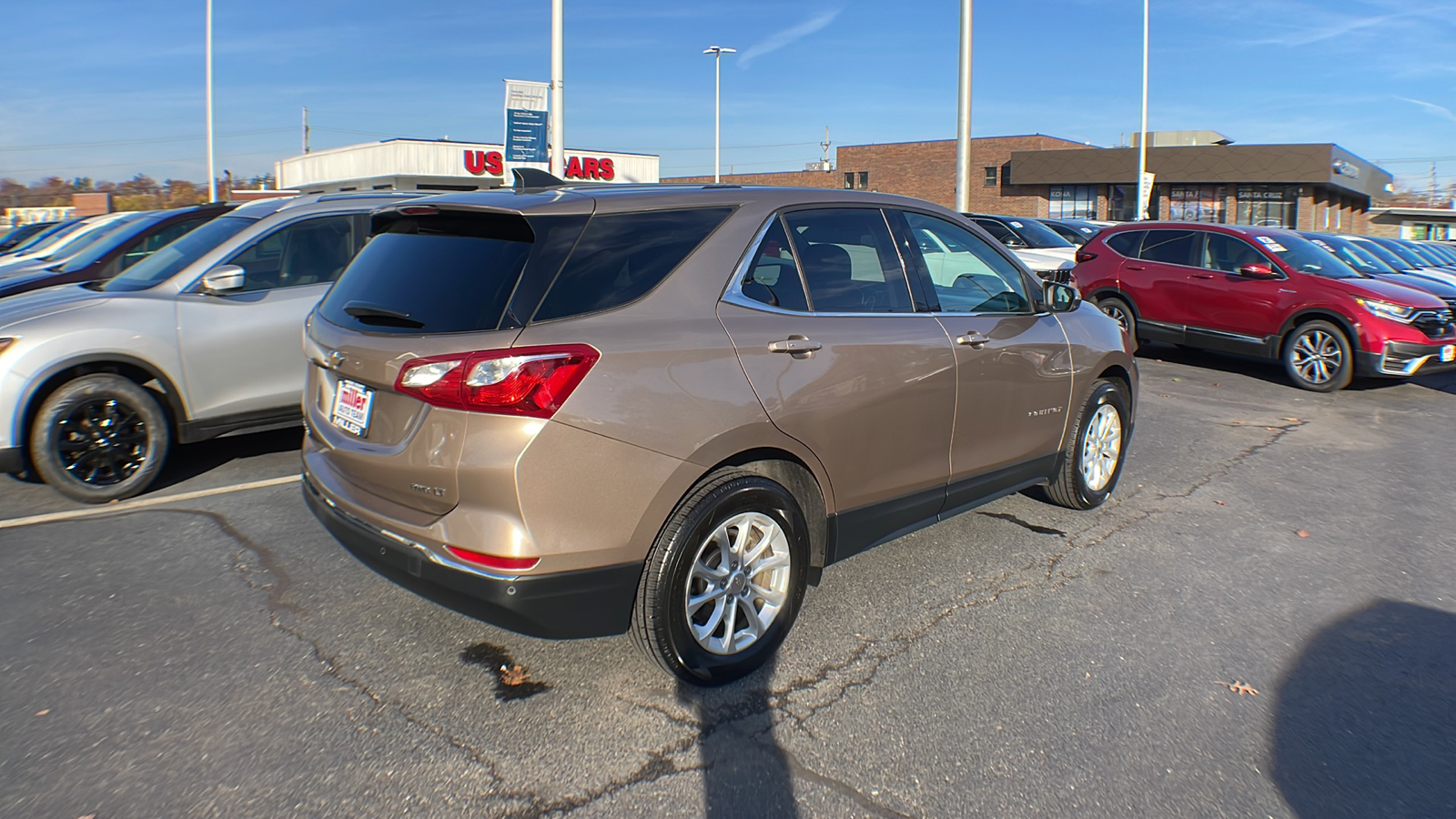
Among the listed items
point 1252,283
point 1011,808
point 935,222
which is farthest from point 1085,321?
point 1252,283

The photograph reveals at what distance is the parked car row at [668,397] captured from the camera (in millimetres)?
3004

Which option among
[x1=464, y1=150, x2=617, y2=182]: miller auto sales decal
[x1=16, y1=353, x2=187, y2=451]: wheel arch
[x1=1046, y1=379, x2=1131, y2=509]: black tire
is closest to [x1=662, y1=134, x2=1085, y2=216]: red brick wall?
[x1=464, y1=150, x2=617, y2=182]: miller auto sales decal

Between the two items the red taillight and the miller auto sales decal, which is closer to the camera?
the red taillight

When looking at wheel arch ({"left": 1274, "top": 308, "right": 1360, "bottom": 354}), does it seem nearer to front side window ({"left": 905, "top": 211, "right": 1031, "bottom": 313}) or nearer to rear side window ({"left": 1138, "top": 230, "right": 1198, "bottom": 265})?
rear side window ({"left": 1138, "top": 230, "right": 1198, "bottom": 265})

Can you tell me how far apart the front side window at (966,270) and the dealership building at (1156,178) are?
3335 centimetres

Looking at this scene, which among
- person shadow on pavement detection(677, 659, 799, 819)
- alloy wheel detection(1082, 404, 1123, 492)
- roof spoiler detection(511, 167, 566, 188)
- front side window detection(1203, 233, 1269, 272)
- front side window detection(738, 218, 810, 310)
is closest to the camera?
person shadow on pavement detection(677, 659, 799, 819)

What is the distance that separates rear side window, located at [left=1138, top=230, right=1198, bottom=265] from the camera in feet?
38.3

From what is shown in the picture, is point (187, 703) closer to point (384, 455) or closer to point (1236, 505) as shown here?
point (384, 455)

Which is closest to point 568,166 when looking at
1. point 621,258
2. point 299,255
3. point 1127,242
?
point 1127,242

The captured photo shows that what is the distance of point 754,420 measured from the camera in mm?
3408

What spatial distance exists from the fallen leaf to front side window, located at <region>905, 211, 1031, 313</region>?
2.39 metres

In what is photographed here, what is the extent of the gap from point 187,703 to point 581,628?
141 cm

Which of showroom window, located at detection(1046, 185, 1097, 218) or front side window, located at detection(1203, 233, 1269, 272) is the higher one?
showroom window, located at detection(1046, 185, 1097, 218)

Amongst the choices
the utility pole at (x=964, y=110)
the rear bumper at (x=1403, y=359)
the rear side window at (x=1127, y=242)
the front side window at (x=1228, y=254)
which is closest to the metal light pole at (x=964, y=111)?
the utility pole at (x=964, y=110)
